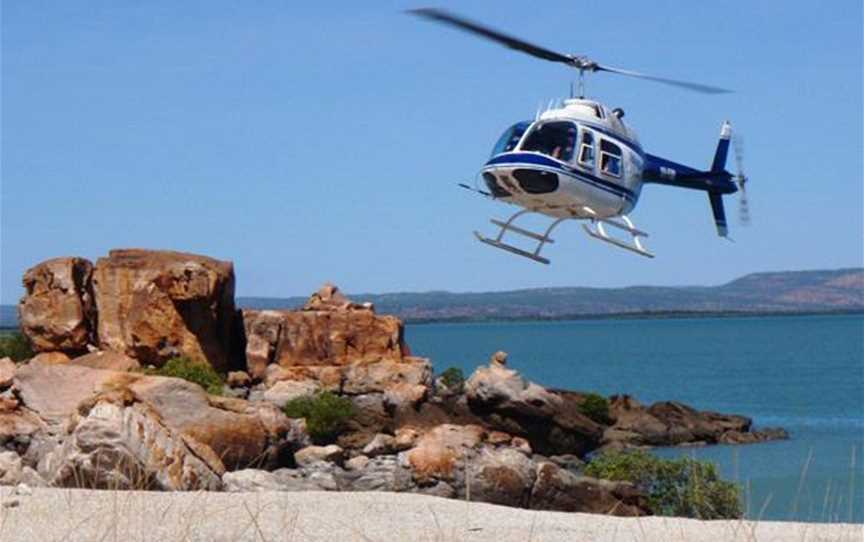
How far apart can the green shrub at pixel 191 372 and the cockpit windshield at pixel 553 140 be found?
66.1 feet

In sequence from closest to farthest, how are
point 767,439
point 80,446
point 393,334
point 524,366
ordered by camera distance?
point 80,446 < point 393,334 < point 767,439 < point 524,366

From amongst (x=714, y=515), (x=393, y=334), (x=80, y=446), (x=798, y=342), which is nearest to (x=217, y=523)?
(x=80, y=446)

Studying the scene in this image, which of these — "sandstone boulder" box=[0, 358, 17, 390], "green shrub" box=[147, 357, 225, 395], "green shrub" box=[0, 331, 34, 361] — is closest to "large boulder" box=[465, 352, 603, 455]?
"green shrub" box=[147, 357, 225, 395]

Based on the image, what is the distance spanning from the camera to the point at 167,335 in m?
44.5

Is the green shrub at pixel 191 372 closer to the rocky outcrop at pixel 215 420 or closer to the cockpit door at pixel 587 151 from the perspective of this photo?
the rocky outcrop at pixel 215 420

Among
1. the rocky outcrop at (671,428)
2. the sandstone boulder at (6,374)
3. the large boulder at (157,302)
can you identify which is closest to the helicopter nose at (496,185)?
the sandstone boulder at (6,374)

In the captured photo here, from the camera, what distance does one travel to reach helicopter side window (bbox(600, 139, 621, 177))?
22.0m

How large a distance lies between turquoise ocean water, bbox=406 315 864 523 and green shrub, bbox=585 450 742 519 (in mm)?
804

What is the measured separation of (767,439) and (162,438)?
42118 mm

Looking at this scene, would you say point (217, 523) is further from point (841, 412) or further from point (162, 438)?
point (841, 412)

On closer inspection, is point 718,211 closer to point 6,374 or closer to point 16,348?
point 6,374

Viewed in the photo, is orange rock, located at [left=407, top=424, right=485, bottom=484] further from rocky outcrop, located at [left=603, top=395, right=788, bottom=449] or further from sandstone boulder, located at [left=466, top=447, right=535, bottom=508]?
rocky outcrop, located at [left=603, top=395, right=788, bottom=449]

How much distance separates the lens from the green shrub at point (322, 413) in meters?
40.8

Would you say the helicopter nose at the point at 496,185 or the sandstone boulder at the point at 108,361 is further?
the sandstone boulder at the point at 108,361
